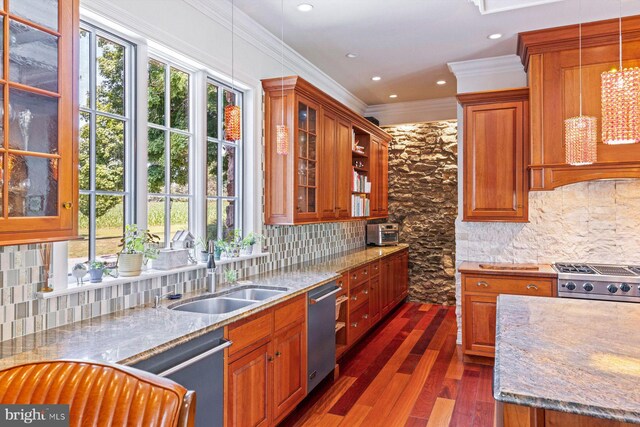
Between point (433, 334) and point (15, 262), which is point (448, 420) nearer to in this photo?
point (433, 334)

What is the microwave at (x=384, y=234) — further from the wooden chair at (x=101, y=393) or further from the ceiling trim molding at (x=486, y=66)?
the wooden chair at (x=101, y=393)

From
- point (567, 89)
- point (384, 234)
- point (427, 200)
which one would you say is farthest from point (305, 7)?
point (427, 200)

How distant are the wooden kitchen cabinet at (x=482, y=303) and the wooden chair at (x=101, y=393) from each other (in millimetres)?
3474

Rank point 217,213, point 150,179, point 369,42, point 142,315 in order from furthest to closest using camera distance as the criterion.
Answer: point 369,42
point 217,213
point 150,179
point 142,315

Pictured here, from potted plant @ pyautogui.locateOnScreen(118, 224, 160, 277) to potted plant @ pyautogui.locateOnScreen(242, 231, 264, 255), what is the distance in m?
0.95

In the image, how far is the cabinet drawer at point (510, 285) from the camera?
3713 millimetres

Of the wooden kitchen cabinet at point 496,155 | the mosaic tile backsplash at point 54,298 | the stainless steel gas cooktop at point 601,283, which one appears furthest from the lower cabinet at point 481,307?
the mosaic tile backsplash at point 54,298

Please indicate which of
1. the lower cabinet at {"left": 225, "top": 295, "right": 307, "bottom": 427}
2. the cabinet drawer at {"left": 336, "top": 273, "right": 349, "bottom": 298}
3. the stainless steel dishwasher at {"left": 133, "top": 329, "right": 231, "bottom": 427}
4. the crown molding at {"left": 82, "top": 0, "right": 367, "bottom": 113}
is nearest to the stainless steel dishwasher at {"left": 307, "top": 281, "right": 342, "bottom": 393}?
the lower cabinet at {"left": 225, "top": 295, "right": 307, "bottom": 427}

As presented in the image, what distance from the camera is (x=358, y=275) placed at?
4.39 m

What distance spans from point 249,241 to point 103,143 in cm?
136

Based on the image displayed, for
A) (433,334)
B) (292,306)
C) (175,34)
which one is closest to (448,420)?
(292,306)

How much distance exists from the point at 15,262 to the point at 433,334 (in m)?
4.24

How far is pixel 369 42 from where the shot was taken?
161 inches

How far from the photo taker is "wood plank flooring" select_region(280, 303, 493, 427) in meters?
2.94
